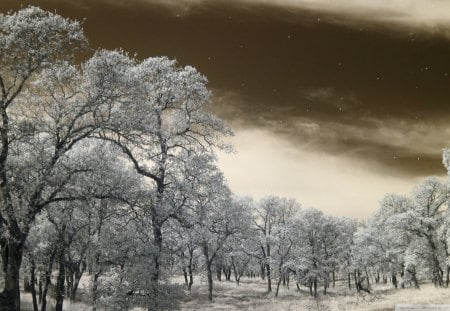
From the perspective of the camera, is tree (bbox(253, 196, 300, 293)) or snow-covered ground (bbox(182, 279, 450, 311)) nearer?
snow-covered ground (bbox(182, 279, 450, 311))

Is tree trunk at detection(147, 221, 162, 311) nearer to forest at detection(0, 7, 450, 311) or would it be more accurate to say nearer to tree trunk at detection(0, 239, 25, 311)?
forest at detection(0, 7, 450, 311)

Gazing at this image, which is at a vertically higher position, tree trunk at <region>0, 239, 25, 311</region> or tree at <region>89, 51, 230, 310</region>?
tree at <region>89, 51, 230, 310</region>

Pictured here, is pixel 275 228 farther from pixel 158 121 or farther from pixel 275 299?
pixel 158 121

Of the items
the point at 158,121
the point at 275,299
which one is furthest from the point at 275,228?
the point at 158,121

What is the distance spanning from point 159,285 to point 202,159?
7.05 meters

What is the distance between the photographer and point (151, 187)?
2314cm

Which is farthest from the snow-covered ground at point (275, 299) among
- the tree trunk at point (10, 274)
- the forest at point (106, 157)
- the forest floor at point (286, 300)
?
the tree trunk at point (10, 274)

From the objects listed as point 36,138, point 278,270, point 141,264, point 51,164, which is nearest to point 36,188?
point 51,164

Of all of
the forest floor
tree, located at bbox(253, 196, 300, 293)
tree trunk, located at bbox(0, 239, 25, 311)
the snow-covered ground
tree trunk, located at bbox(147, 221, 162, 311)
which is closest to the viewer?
tree trunk, located at bbox(0, 239, 25, 311)

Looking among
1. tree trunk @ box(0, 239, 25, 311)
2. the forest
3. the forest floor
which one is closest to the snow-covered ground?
the forest floor

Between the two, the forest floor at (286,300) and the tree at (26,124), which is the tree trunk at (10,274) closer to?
the tree at (26,124)

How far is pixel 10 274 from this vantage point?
17.9 metres

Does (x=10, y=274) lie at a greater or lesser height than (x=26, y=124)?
lesser

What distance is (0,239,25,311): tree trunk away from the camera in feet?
57.8
